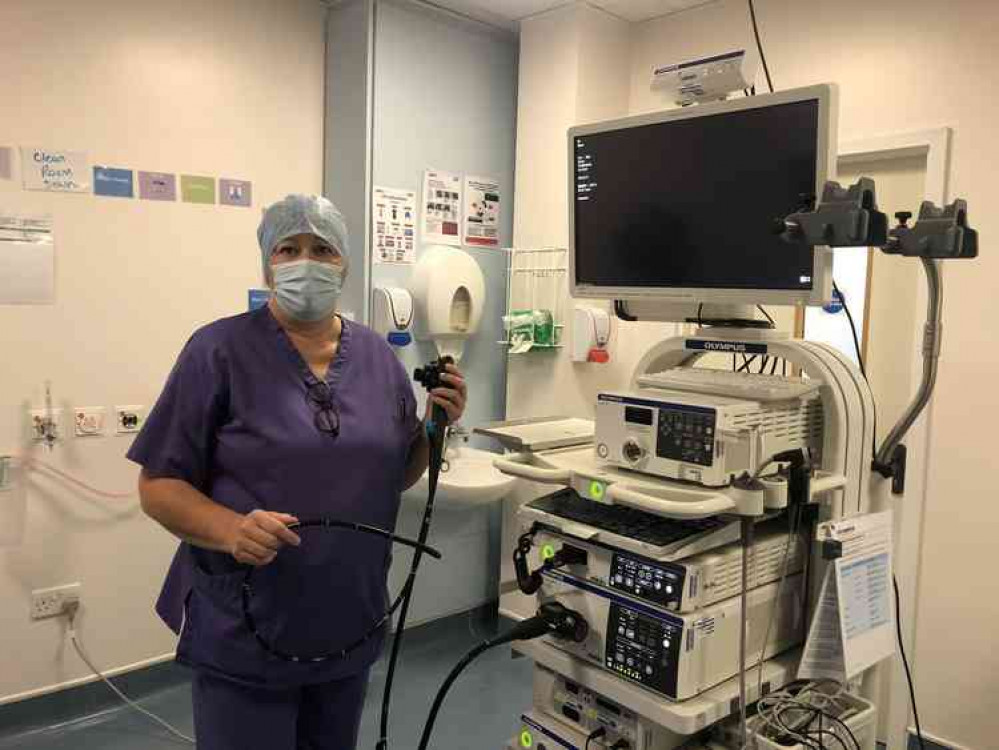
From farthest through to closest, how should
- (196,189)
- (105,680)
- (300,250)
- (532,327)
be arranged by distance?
(532,327) < (196,189) < (105,680) < (300,250)

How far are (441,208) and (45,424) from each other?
1.56 m

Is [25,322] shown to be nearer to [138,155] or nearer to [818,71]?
[138,155]

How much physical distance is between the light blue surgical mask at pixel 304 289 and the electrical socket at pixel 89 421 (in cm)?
131

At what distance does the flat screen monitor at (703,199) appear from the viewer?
1380 mm

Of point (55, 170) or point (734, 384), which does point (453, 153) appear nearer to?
point (55, 170)

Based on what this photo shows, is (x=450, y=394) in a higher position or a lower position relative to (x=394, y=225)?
lower

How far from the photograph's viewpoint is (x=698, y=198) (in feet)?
4.99

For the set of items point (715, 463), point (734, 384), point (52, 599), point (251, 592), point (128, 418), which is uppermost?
point (734, 384)

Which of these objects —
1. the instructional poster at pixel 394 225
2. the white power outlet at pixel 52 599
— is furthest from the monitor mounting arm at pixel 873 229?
the white power outlet at pixel 52 599

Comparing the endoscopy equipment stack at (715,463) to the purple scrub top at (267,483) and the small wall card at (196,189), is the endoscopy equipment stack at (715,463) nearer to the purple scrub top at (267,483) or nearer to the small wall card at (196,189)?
the purple scrub top at (267,483)

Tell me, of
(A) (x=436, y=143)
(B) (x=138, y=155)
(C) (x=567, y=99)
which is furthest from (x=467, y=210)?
(B) (x=138, y=155)

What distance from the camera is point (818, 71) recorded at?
103 inches

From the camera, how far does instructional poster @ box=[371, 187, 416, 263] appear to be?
2.89m

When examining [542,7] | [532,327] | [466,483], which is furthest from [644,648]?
[542,7]
